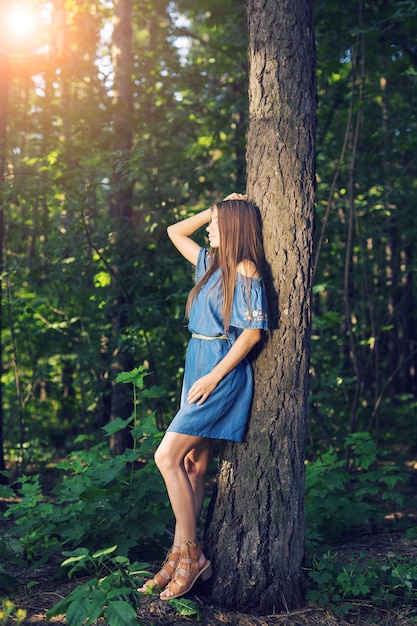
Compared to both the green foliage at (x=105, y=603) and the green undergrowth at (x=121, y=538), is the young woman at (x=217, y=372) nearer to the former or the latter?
the green undergrowth at (x=121, y=538)

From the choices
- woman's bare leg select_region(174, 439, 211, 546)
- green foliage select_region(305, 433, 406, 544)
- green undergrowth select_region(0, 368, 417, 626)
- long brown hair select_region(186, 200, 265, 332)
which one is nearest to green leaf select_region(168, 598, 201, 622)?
green undergrowth select_region(0, 368, 417, 626)

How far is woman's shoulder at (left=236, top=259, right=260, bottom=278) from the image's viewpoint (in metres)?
3.57

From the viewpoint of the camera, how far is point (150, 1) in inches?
369

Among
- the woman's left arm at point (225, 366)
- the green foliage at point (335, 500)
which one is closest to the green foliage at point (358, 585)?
the green foliage at point (335, 500)

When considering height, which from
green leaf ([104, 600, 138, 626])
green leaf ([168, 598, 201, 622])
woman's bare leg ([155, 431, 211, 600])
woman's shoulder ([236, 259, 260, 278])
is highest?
woman's shoulder ([236, 259, 260, 278])

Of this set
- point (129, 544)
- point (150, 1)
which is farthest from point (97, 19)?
point (129, 544)

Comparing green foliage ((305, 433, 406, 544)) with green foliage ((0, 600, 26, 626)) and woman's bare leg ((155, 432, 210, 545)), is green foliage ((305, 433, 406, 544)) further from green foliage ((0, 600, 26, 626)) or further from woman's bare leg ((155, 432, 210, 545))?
green foliage ((0, 600, 26, 626))

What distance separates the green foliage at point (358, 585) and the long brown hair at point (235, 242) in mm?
1552

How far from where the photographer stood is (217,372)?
3564 mm

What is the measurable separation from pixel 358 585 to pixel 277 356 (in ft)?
4.52

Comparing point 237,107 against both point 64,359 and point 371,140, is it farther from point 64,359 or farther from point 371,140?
point 64,359

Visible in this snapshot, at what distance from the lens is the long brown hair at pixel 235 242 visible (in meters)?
3.61

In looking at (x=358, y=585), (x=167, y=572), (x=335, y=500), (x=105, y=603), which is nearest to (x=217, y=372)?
(x=167, y=572)

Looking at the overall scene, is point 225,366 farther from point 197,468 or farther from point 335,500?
point 335,500
